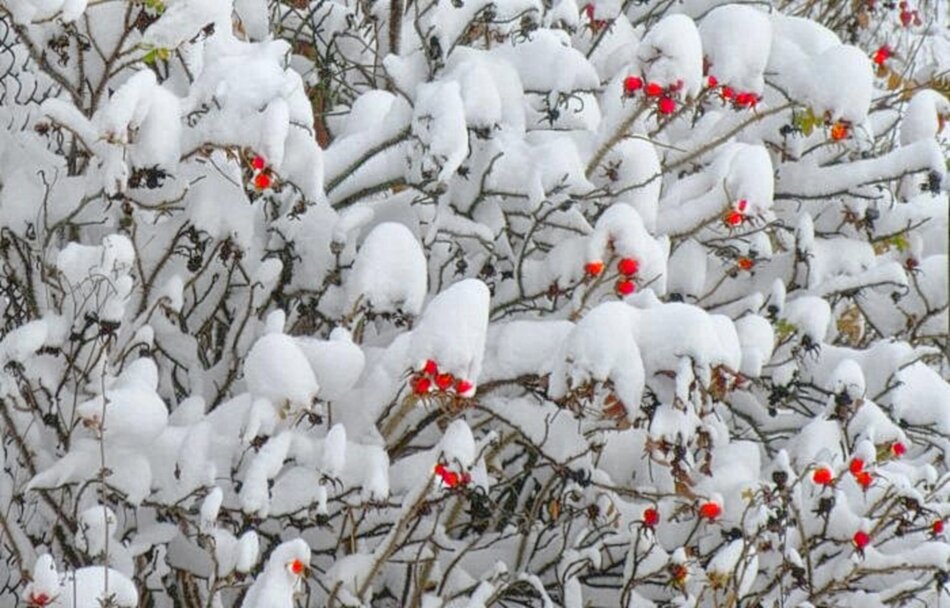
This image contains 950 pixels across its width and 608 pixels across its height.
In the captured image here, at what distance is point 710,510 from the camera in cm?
307

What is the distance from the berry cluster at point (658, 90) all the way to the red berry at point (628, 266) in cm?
34

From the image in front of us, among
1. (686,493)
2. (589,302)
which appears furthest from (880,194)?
(686,493)

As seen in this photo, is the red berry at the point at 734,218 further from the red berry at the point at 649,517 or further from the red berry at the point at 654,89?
the red berry at the point at 649,517

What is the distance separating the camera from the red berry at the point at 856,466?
311cm

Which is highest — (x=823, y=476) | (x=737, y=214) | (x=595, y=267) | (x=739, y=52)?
(x=739, y=52)

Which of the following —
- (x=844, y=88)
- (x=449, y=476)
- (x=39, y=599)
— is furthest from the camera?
(x=844, y=88)

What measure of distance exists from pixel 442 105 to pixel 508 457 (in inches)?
42.7

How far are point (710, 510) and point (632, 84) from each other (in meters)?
0.96

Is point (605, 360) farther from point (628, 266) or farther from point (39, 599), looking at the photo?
point (39, 599)

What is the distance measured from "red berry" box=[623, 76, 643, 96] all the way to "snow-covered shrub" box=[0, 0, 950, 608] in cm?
1

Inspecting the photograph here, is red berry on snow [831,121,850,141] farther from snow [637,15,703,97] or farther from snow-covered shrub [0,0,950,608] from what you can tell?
snow [637,15,703,97]

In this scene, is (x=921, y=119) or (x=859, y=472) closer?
(x=859, y=472)

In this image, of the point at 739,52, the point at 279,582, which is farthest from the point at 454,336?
the point at 739,52

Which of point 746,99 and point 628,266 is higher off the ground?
point 746,99
